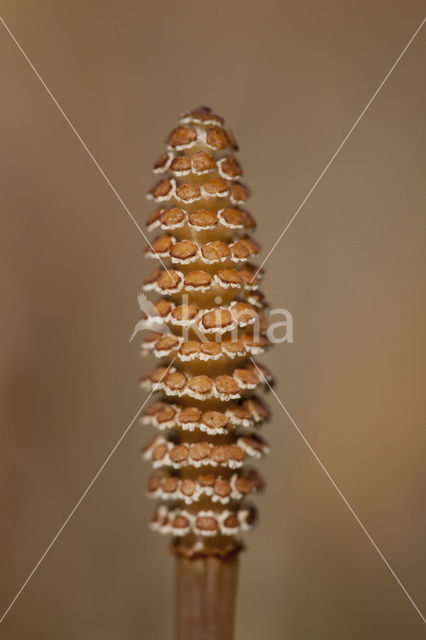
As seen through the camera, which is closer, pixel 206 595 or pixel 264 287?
pixel 206 595

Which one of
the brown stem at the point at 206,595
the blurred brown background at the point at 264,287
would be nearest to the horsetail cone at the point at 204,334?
the brown stem at the point at 206,595

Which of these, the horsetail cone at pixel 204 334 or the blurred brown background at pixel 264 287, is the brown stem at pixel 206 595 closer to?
the horsetail cone at pixel 204 334

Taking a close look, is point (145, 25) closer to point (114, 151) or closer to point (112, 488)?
point (114, 151)

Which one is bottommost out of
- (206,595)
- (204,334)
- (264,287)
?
(206,595)

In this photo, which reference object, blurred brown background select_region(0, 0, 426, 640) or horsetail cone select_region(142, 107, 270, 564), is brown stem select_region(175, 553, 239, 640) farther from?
blurred brown background select_region(0, 0, 426, 640)

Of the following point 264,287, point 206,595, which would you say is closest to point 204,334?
point 206,595

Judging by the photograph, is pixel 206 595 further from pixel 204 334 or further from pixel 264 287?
pixel 264 287
